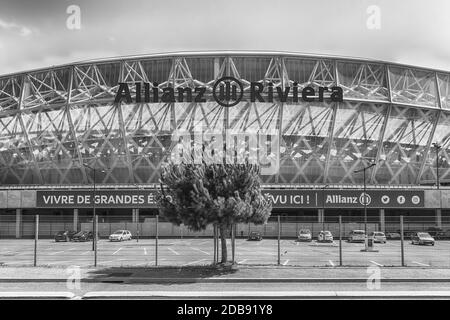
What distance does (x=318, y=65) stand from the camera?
62062 millimetres

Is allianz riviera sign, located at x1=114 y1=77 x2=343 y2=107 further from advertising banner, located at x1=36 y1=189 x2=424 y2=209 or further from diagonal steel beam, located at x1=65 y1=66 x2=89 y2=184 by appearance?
advertising banner, located at x1=36 y1=189 x2=424 y2=209

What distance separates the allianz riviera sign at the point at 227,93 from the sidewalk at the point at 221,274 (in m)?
39.0

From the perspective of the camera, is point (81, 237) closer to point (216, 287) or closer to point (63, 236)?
point (63, 236)

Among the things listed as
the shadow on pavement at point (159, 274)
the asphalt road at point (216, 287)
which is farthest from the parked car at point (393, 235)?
the shadow on pavement at point (159, 274)

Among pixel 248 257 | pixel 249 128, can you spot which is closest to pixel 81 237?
pixel 248 257

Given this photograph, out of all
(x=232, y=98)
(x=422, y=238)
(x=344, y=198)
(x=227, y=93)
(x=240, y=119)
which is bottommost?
(x=422, y=238)

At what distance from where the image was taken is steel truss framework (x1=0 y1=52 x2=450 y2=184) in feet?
201

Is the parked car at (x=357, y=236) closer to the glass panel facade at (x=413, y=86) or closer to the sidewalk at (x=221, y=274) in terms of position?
the sidewalk at (x=221, y=274)

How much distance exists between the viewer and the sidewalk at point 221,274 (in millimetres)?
16719

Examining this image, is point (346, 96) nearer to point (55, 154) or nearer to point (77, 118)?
point (77, 118)

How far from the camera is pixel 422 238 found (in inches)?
1200

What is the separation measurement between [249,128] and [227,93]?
20.9 ft
